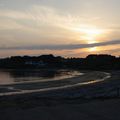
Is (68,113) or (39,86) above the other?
(68,113)

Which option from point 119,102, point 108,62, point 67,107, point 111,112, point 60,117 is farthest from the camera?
point 108,62

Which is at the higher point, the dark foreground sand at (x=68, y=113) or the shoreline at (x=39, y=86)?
the dark foreground sand at (x=68, y=113)

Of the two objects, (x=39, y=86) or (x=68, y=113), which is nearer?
(x=68, y=113)

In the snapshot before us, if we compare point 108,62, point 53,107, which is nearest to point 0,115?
point 53,107

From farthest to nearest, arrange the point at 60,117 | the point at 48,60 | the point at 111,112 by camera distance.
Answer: the point at 48,60, the point at 111,112, the point at 60,117

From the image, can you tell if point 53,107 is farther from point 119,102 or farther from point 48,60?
point 48,60

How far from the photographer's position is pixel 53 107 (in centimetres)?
1758

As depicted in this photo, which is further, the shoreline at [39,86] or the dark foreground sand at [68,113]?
the shoreline at [39,86]

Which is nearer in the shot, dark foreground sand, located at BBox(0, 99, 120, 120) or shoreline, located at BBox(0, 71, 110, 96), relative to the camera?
dark foreground sand, located at BBox(0, 99, 120, 120)

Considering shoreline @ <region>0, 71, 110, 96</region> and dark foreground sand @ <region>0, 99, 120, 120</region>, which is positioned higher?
dark foreground sand @ <region>0, 99, 120, 120</region>

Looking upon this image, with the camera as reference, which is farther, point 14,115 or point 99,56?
point 99,56

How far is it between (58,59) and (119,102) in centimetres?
17961

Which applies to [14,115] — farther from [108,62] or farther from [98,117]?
[108,62]

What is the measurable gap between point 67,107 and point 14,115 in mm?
3105
